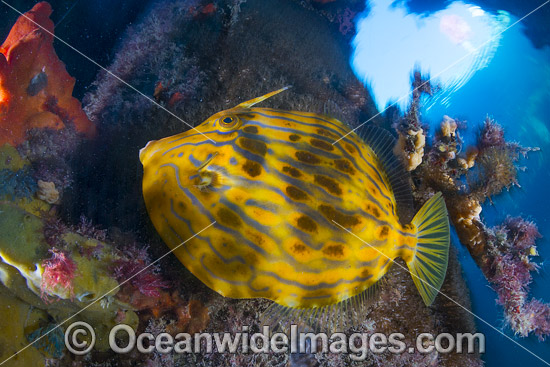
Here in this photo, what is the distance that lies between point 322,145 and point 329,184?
1.15 ft

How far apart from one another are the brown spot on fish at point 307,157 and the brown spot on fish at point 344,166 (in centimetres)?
16

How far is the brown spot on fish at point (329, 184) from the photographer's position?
230cm

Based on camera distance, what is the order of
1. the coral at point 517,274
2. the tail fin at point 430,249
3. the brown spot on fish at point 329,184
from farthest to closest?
the coral at point 517,274 → the tail fin at point 430,249 → the brown spot on fish at point 329,184

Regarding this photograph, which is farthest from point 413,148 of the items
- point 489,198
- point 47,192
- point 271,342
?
point 47,192

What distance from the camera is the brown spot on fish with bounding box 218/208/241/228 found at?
7.29 feet

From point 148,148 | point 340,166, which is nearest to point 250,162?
point 340,166

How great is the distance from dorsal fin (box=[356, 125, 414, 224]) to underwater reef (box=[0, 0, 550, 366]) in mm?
398

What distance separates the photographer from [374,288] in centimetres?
257

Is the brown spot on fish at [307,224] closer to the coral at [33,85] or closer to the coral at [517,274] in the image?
the coral at [517,274]

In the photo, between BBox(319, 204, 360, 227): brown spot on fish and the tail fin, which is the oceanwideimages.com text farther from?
BBox(319, 204, 360, 227): brown spot on fish

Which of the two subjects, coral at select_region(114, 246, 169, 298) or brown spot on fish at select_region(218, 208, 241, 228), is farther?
coral at select_region(114, 246, 169, 298)

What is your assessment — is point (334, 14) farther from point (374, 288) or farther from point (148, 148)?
point (374, 288)

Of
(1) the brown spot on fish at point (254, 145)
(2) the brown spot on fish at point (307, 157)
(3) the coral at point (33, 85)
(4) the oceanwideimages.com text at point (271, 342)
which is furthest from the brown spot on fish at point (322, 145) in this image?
(3) the coral at point (33, 85)

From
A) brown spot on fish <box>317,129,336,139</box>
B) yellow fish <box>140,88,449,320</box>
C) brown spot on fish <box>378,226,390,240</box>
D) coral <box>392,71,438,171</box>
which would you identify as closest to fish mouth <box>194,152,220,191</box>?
yellow fish <box>140,88,449,320</box>
